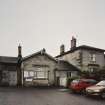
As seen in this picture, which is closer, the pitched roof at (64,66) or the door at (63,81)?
→ the door at (63,81)

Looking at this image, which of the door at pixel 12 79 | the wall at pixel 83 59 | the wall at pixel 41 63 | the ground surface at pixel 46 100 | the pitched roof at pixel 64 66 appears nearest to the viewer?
the ground surface at pixel 46 100

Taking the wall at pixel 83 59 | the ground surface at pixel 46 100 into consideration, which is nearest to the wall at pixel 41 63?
the wall at pixel 83 59

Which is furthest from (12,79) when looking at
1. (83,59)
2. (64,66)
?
(83,59)

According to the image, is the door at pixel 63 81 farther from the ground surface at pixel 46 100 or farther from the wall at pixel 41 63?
the ground surface at pixel 46 100

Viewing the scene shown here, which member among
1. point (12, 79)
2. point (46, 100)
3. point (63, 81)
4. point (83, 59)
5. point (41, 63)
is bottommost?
point (46, 100)

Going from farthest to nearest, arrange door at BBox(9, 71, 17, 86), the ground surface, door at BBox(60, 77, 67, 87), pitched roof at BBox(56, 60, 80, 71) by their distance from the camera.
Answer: pitched roof at BBox(56, 60, 80, 71) → door at BBox(9, 71, 17, 86) → door at BBox(60, 77, 67, 87) → the ground surface

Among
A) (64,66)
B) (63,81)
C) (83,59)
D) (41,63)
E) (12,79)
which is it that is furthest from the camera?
(83,59)

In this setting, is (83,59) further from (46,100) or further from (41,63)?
(46,100)

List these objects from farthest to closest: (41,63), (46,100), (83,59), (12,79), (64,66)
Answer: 1. (83,59)
2. (64,66)
3. (41,63)
4. (12,79)
5. (46,100)

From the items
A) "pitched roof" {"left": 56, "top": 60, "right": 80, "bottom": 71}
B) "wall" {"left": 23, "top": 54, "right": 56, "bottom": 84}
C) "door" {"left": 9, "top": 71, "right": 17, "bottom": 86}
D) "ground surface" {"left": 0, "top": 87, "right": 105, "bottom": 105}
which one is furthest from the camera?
"pitched roof" {"left": 56, "top": 60, "right": 80, "bottom": 71}

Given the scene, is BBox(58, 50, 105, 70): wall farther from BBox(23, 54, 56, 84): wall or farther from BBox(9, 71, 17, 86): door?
BBox(9, 71, 17, 86): door

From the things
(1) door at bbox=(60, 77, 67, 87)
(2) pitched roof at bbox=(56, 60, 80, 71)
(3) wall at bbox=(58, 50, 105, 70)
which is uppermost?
(3) wall at bbox=(58, 50, 105, 70)

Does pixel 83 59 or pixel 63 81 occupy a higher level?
pixel 83 59

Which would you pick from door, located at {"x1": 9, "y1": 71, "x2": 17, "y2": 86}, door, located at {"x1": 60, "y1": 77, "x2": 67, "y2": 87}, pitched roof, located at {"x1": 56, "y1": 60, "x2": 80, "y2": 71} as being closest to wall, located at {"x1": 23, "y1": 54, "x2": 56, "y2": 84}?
pitched roof, located at {"x1": 56, "y1": 60, "x2": 80, "y2": 71}
